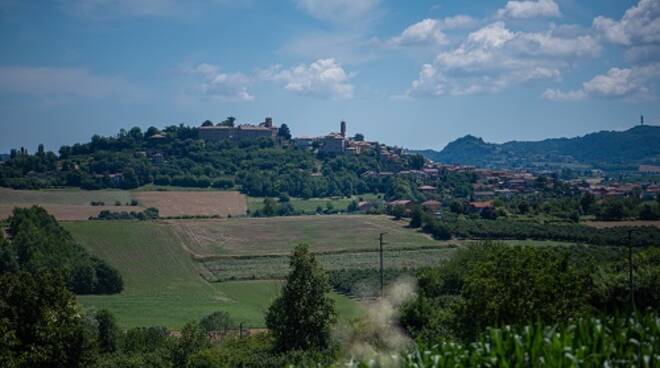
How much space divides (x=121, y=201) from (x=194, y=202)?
9.71 m

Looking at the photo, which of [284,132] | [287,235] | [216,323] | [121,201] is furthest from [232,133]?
[216,323]

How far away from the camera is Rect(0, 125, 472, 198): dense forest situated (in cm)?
11162

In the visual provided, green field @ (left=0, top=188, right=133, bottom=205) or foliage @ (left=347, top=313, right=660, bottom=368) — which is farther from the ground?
foliage @ (left=347, top=313, right=660, bottom=368)

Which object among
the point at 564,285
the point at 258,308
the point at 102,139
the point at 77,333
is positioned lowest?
the point at 258,308

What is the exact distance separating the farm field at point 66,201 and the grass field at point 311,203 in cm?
1611

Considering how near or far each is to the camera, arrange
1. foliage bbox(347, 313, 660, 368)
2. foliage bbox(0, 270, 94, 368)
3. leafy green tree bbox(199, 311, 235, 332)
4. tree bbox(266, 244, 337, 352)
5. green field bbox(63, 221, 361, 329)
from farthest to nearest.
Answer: green field bbox(63, 221, 361, 329), leafy green tree bbox(199, 311, 235, 332), tree bbox(266, 244, 337, 352), foliage bbox(0, 270, 94, 368), foliage bbox(347, 313, 660, 368)

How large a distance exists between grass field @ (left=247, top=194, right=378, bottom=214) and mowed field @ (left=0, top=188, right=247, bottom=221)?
5.22ft

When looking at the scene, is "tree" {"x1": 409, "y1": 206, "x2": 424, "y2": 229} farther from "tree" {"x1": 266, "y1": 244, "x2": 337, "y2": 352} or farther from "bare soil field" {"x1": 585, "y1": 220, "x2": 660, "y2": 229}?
"tree" {"x1": 266, "y1": 244, "x2": 337, "y2": 352}

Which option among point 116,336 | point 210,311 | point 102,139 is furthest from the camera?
point 102,139

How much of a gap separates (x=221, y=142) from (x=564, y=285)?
127938 mm

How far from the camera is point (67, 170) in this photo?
4503 inches

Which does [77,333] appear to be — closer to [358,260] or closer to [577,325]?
[577,325]

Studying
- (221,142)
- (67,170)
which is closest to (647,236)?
(67,170)

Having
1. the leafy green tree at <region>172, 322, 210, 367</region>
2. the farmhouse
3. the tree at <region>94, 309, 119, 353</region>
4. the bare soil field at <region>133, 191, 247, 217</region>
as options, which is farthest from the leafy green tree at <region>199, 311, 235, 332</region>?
the farmhouse
